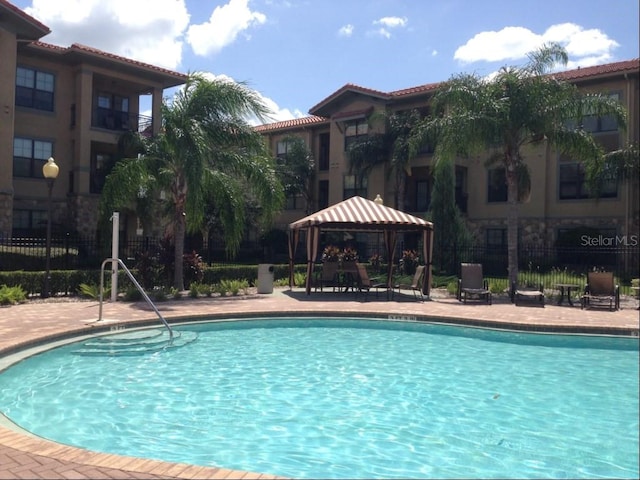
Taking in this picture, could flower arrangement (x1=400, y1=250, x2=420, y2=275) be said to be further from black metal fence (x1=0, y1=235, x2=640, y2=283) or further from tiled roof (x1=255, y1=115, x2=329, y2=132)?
tiled roof (x1=255, y1=115, x2=329, y2=132)

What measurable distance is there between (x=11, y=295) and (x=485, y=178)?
22.4m

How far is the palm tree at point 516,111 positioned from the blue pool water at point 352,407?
821 cm

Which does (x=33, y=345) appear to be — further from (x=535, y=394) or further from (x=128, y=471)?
(x=535, y=394)

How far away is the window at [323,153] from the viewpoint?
116 feet

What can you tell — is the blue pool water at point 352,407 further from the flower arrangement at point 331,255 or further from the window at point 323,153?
the window at point 323,153

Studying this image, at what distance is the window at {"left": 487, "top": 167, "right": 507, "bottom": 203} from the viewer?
2803cm

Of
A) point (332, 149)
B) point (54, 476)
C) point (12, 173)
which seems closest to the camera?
point (54, 476)

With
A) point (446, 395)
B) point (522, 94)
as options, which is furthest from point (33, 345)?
point (522, 94)

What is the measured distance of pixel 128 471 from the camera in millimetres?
4043

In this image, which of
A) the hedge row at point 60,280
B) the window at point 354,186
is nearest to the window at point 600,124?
the window at point 354,186

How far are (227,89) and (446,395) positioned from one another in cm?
1273

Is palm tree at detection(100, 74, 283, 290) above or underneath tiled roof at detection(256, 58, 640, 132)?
underneath

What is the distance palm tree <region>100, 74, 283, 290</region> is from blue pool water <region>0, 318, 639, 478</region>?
7407mm

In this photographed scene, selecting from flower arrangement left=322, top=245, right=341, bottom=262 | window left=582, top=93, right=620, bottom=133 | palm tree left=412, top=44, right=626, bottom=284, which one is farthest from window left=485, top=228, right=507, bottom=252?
palm tree left=412, top=44, right=626, bottom=284
